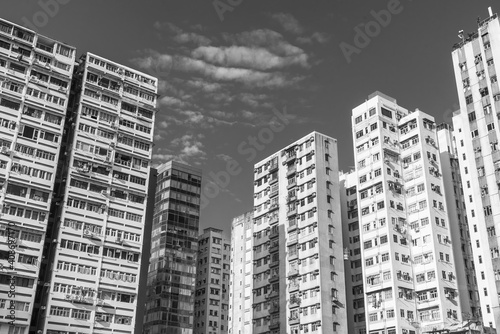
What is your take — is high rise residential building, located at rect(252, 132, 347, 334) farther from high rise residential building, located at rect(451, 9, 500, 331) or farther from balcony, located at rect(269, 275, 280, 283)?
high rise residential building, located at rect(451, 9, 500, 331)

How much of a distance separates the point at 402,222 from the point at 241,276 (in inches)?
1691

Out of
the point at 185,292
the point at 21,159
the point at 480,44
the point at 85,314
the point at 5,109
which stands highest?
the point at 480,44

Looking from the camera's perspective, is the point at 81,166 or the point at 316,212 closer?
the point at 81,166

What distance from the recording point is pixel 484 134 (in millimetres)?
68500

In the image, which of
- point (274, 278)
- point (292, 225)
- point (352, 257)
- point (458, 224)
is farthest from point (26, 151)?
point (458, 224)

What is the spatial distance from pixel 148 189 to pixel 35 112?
62.0 feet

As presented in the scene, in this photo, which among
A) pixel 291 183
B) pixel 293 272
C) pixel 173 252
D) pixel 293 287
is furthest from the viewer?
pixel 173 252

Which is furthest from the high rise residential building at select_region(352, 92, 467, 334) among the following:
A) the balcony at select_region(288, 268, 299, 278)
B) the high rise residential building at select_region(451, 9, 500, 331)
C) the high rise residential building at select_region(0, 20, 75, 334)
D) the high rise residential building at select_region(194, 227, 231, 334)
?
the high rise residential building at select_region(194, 227, 231, 334)

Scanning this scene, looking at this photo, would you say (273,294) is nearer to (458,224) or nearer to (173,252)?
(173,252)

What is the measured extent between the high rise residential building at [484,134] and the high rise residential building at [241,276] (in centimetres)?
3835

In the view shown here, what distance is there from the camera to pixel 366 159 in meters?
87.6

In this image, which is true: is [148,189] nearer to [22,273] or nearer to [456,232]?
[22,273]

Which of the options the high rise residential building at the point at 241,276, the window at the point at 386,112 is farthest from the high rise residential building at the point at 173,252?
the window at the point at 386,112

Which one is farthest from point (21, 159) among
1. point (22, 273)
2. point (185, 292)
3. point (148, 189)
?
point (185, 292)
